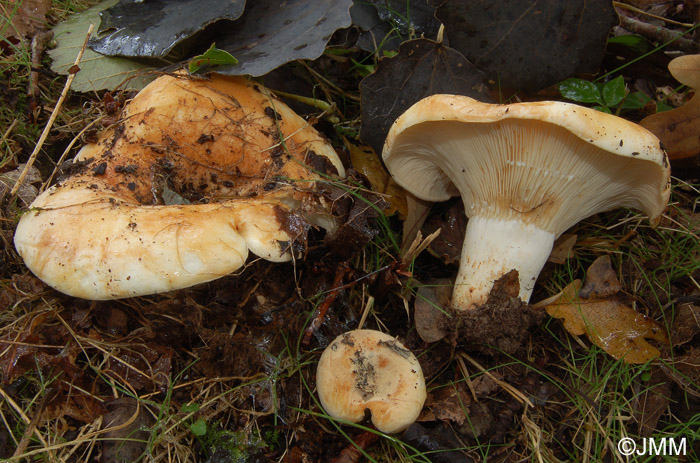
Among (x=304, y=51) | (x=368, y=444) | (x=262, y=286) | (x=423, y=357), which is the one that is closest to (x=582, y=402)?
(x=423, y=357)

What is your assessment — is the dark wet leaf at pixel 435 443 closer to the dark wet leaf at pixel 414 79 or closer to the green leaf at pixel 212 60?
the dark wet leaf at pixel 414 79

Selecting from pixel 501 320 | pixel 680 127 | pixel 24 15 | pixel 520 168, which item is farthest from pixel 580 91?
pixel 24 15

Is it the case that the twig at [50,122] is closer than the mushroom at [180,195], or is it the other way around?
the mushroom at [180,195]

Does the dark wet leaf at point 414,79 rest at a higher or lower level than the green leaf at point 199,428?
higher

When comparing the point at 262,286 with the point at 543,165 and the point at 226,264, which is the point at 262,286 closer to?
the point at 226,264

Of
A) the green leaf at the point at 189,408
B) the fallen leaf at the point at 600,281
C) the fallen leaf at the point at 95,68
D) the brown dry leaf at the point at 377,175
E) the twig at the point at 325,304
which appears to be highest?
the fallen leaf at the point at 95,68

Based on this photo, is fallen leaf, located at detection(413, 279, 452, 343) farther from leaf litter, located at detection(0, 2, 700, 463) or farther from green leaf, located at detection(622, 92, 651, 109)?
green leaf, located at detection(622, 92, 651, 109)

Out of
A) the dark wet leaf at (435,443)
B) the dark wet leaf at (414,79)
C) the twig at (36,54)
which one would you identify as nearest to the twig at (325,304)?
the dark wet leaf at (435,443)
